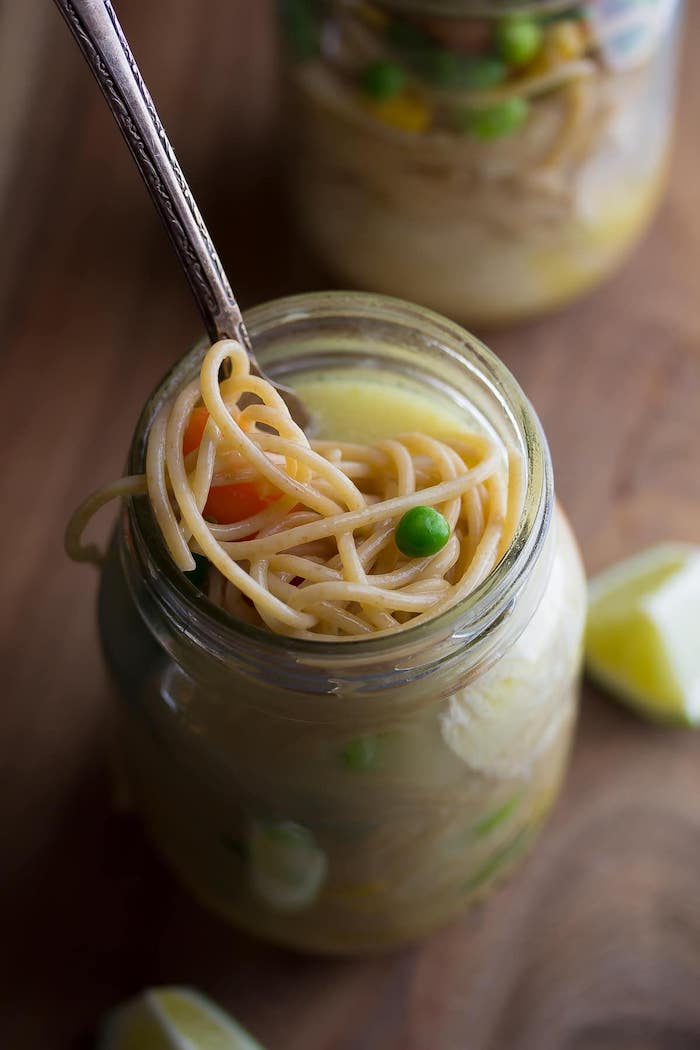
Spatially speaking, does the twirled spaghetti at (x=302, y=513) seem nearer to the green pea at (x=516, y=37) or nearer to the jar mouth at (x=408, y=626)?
the jar mouth at (x=408, y=626)

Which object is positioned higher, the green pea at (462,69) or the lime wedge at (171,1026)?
the green pea at (462,69)

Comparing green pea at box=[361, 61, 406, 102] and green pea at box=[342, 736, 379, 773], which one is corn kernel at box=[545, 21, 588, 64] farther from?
green pea at box=[342, 736, 379, 773]

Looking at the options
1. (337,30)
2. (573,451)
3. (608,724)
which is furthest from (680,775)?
(337,30)

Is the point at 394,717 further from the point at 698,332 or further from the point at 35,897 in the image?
the point at 698,332

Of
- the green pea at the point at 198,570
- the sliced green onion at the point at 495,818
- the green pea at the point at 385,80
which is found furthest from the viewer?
the green pea at the point at 385,80

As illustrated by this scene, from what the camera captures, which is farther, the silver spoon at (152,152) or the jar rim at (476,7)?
the jar rim at (476,7)

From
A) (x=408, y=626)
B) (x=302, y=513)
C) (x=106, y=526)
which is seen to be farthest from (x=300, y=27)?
(x=408, y=626)

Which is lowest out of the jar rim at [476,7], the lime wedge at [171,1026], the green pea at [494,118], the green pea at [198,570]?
the lime wedge at [171,1026]

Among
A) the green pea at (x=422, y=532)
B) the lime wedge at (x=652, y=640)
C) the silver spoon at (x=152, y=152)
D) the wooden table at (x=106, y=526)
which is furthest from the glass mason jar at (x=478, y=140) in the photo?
the green pea at (x=422, y=532)
